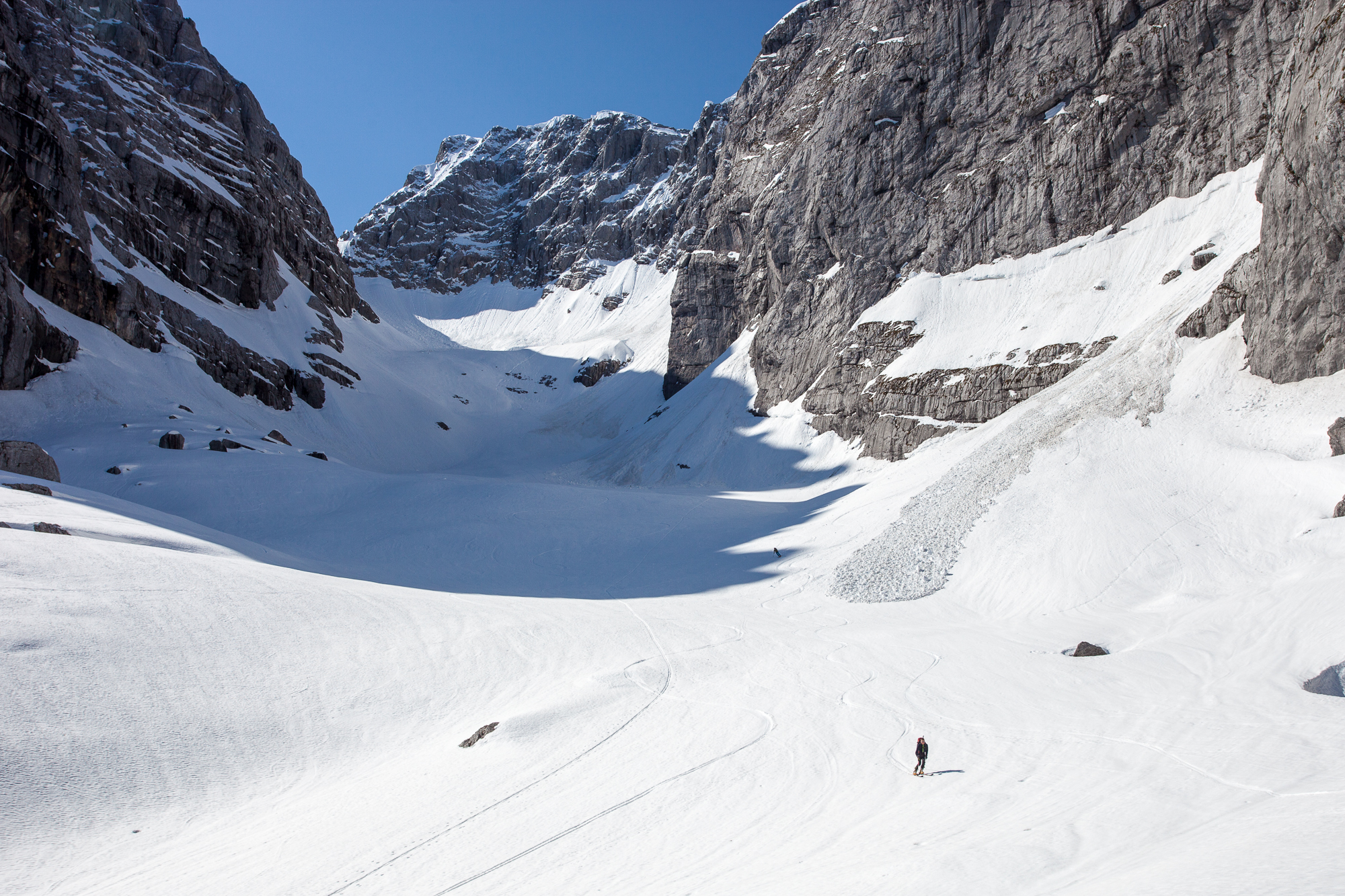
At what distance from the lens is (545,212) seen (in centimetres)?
15025

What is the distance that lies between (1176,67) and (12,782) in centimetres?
6116

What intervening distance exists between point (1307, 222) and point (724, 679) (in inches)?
937

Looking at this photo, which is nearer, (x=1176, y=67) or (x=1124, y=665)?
(x=1124, y=665)

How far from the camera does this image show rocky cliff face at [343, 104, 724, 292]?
134 metres

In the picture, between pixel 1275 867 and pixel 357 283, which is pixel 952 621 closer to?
pixel 1275 867

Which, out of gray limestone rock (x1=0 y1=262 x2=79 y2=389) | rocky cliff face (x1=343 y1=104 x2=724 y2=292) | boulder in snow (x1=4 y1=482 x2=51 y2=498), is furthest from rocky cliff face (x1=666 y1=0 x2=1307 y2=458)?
rocky cliff face (x1=343 y1=104 x2=724 y2=292)

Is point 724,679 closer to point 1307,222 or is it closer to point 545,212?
point 1307,222

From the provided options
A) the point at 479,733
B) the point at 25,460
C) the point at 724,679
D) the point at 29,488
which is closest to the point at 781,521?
the point at 724,679

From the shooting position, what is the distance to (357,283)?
13862 centimetres

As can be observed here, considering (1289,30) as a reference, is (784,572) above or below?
below

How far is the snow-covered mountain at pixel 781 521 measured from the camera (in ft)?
29.6

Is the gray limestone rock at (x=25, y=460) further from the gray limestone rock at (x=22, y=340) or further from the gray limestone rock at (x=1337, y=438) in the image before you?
the gray limestone rock at (x=1337, y=438)

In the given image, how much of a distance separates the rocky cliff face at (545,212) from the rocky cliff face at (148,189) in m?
56.0

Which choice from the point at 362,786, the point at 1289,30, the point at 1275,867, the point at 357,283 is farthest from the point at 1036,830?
the point at 357,283
